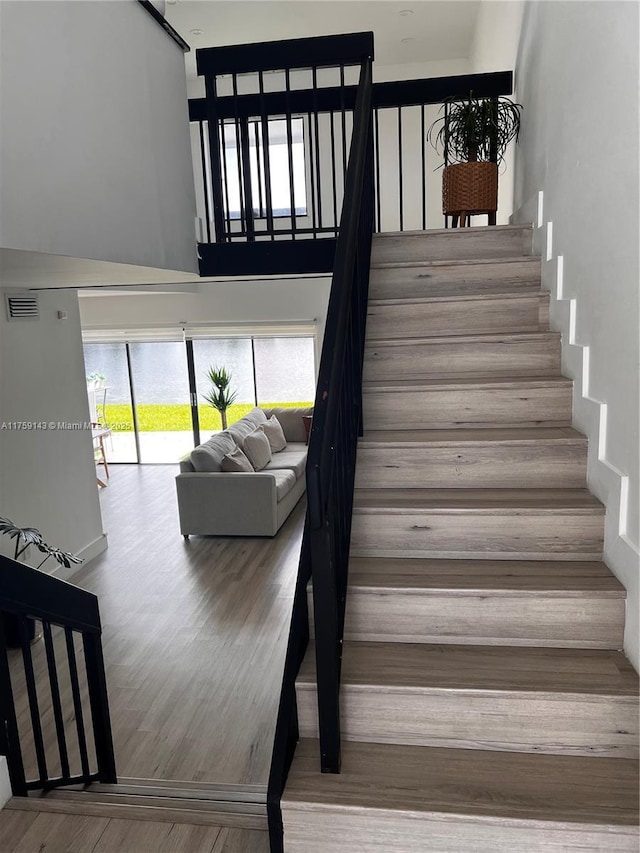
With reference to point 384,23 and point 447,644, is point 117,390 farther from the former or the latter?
point 447,644

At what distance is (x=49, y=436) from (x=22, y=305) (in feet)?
3.49

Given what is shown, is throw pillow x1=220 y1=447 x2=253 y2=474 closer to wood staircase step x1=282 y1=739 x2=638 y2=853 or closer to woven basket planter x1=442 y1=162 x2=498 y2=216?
woven basket planter x1=442 y1=162 x2=498 y2=216

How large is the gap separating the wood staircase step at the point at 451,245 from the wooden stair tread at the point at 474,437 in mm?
1115

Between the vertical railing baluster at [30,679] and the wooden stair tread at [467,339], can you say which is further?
the wooden stair tread at [467,339]

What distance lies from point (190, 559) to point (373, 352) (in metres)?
3.60

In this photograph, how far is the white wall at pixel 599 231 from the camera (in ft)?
5.83

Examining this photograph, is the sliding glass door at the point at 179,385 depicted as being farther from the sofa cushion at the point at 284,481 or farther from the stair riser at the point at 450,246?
the stair riser at the point at 450,246

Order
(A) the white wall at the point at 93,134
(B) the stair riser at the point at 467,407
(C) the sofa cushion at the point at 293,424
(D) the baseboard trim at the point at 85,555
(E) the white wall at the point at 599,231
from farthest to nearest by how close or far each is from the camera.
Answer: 1. (C) the sofa cushion at the point at 293,424
2. (D) the baseboard trim at the point at 85,555
3. (B) the stair riser at the point at 467,407
4. (A) the white wall at the point at 93,134
5. (E) the white wall at the point at 599,231

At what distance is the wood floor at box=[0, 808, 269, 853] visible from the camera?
169cm

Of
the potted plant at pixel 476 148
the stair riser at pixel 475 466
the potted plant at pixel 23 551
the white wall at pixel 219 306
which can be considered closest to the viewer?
the stair riser at pixel 475 466

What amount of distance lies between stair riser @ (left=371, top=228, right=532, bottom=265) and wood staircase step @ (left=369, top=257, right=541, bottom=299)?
15cm

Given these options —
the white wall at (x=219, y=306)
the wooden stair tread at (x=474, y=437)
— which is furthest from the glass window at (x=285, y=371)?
the wooden stair tread at (x=474, y=437)

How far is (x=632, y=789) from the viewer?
1.52 meters

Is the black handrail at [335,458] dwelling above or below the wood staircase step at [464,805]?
above
